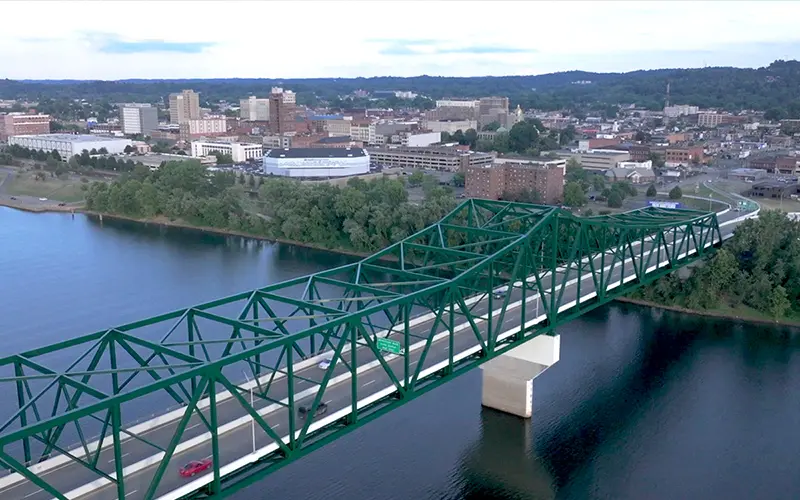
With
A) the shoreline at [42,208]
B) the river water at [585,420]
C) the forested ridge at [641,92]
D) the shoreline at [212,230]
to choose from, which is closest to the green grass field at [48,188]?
the shoreline at [42,208]

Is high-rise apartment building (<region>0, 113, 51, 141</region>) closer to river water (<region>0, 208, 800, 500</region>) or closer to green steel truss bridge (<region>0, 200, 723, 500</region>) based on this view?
river water (<region>0, 208, 800, 500</region>)

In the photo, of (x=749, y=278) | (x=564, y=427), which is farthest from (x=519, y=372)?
(x=749, y=278)

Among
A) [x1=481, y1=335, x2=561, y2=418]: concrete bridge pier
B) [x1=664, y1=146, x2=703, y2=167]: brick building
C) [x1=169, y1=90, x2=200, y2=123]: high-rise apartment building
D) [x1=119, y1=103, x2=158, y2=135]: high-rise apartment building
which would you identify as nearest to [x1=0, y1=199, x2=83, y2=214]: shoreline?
[x1=481, y1=335, x2=561, y2=418]: concrete bridge pier

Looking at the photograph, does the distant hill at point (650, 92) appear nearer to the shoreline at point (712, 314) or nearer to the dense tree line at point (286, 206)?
the dense tree line at point (286, 206)

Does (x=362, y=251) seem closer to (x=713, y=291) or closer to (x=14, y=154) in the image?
(x=713, y=291)

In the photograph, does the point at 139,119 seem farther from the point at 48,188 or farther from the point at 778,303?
the point at 778,303

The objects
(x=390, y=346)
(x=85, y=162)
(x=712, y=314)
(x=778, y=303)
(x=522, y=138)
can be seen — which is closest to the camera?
(x=390, y=346)
